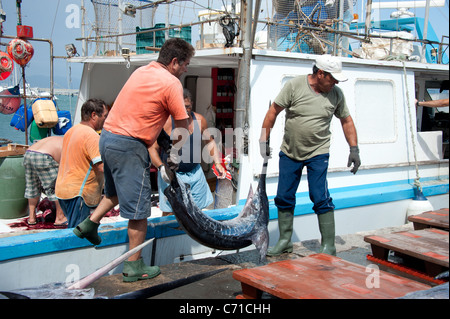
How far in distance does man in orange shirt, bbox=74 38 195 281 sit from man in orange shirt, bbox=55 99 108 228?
2.53 ft

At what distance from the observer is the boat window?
6.43m

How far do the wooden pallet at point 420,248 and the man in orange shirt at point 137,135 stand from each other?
208cm

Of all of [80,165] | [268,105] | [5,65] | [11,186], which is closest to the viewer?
[80,165]

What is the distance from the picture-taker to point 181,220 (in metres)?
3.55

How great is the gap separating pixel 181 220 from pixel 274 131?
238cm

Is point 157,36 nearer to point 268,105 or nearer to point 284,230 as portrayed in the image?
point 268,105

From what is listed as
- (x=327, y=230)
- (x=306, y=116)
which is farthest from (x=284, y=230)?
(x=306, y=116)

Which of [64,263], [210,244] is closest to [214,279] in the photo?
[210,244]

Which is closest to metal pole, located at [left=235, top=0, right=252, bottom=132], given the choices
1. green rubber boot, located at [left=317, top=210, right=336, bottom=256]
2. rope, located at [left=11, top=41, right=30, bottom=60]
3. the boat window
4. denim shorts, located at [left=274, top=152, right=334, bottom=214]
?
denim shorts, located at [left=274, top=152, right=334, bottom=214]

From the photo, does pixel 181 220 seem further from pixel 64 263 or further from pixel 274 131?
pixel 274 131

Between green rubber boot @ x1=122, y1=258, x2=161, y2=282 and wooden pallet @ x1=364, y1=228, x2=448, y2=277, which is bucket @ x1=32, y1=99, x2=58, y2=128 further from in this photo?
wooden pallet @ x1=364, y1=228, x2=448, y2=277

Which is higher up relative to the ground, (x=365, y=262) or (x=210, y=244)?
(x=210, y=244)

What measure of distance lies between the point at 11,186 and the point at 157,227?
283 cm

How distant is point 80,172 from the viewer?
13.9 feet
